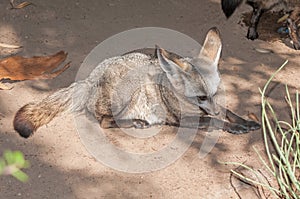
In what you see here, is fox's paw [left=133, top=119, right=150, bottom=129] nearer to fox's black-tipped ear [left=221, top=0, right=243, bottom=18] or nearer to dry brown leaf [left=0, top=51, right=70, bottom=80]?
dry brown leaf [left=0, top=51, right=70, bottom=80]

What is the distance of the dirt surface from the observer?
331 cm

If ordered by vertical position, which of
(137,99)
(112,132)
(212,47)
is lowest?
(112,132)

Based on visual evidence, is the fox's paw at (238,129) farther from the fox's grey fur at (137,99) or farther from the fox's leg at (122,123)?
the fox's leg at (122,123)

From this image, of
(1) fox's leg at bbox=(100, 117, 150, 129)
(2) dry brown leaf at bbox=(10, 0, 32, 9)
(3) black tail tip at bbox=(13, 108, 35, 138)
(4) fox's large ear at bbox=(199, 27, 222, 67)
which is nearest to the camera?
(3) black tail tip at bbox=(13, 108, 35, 138)

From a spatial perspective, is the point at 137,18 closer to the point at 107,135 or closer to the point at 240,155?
the point at 107,135

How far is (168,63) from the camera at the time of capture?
3.37m

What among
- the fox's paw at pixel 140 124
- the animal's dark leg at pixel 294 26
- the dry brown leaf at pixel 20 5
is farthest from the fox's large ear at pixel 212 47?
the dry brown leaf at pixel 20 5

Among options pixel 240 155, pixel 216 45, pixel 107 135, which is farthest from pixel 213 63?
pixel 107 135

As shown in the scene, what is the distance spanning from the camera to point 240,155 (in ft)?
12.0

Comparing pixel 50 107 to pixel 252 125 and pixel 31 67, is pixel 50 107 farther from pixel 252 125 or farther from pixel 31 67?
pixel 252 125

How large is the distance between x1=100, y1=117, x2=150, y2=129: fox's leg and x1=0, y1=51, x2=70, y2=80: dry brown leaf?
78 cm

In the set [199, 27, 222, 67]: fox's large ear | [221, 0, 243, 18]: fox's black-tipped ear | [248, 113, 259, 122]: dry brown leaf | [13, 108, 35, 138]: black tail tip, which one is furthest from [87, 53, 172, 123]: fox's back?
[221, 0, 243, 18]: fox's black-tipped ear

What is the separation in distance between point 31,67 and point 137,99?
3.67 feet

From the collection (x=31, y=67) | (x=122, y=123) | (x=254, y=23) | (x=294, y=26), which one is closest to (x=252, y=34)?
(x=254, y=23)
